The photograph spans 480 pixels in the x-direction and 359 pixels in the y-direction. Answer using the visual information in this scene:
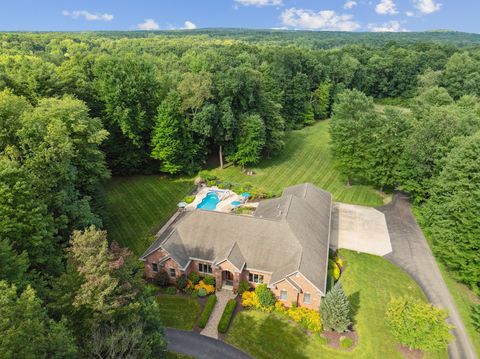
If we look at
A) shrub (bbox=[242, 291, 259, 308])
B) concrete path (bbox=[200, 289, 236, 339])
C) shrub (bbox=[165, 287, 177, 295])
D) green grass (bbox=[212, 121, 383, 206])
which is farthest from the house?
green grass (bbox=[212, 121, 383, 206])

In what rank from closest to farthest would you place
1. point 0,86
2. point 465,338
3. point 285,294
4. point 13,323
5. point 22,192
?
point 13,323 → point 22,192 → point 465,338 → point 285,294 → point 0,86

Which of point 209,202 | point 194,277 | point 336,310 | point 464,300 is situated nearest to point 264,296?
point 336,310

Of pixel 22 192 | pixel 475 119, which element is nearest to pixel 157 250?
pixel 22 192

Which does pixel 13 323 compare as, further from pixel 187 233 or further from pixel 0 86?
pixel 0 86

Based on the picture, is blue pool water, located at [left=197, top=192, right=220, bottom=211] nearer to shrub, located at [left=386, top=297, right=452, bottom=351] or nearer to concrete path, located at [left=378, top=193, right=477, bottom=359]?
concrete path, located at [left=378, top=193, right=477, bottom=359]

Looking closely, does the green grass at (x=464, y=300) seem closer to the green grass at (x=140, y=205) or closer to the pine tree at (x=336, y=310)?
the pine tree at (x=336, y=310)
